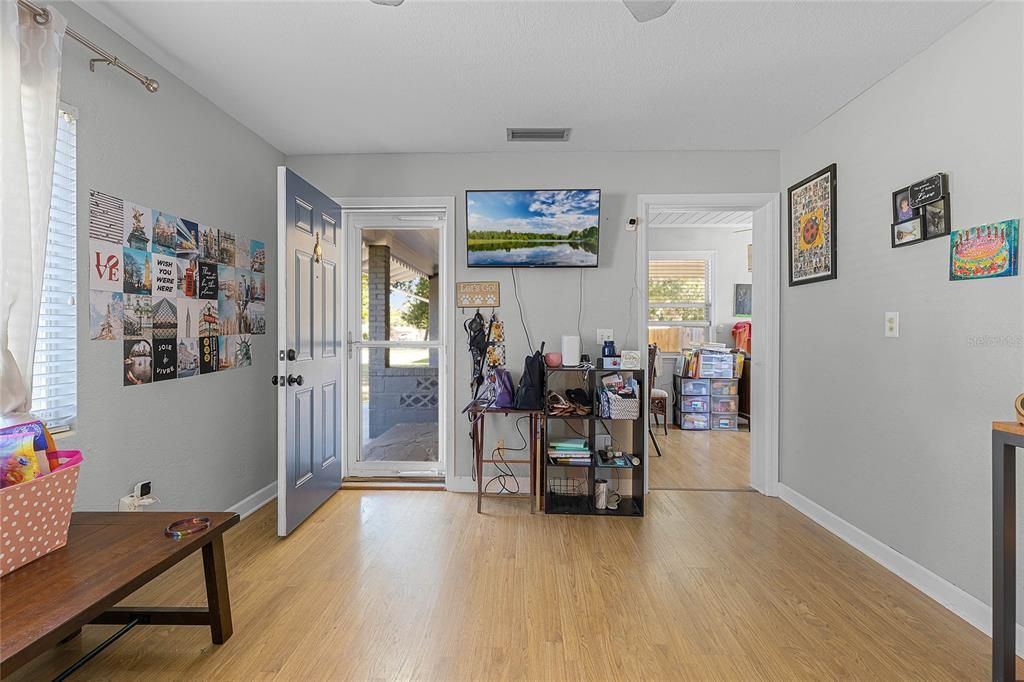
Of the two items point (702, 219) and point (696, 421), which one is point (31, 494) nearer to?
point (696, 421)

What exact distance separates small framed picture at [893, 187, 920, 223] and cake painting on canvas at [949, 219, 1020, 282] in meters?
0.25

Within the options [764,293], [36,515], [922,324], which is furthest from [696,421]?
[36,515]

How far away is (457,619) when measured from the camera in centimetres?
207

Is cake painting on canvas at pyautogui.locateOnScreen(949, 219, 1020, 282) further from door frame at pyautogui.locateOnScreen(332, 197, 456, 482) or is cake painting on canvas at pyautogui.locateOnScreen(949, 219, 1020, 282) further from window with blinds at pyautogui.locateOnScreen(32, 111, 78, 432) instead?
window with blinds at pyautogui.locateOnScreen(32, 111, 78, 432)

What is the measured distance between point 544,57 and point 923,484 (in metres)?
2.69

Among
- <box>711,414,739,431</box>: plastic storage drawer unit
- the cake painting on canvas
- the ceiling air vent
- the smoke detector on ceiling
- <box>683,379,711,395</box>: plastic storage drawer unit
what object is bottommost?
<box>711,414,739,431</box>: plastic storage drawer unit

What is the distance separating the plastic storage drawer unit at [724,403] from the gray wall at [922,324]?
2818 mm

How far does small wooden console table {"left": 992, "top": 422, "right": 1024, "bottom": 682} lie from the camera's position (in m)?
1.60

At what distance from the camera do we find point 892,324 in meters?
2.51

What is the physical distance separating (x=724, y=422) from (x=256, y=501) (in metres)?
5.06

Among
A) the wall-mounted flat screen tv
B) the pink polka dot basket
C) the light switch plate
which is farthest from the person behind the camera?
the wall-mounted flat screen tv

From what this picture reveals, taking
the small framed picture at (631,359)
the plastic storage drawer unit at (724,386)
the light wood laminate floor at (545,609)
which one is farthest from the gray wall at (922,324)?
the plastic storage drawer unit at (724,386)

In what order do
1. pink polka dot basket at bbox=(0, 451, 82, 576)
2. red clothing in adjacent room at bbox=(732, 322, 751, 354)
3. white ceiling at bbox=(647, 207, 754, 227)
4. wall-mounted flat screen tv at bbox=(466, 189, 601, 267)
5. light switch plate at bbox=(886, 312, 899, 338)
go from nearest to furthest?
1. pink polka dot basket at bbox=(0, 451, 82, 576)
2. light switch plate at bbox=(886, 312, 899, 338)
3. wall-mounted flat screen tv at bbox=(466, 189, 601, 267)
4. white ceiling at bbox=(647, 207, 754, 227)
5. red clothing in adjacent room at bbox=(732, 322, 751, 354)

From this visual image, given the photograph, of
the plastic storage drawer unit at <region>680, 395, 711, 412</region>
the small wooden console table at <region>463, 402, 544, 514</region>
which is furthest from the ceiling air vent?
the plastic storage drawer unit at <region>680, 395, 711, 412</region>
